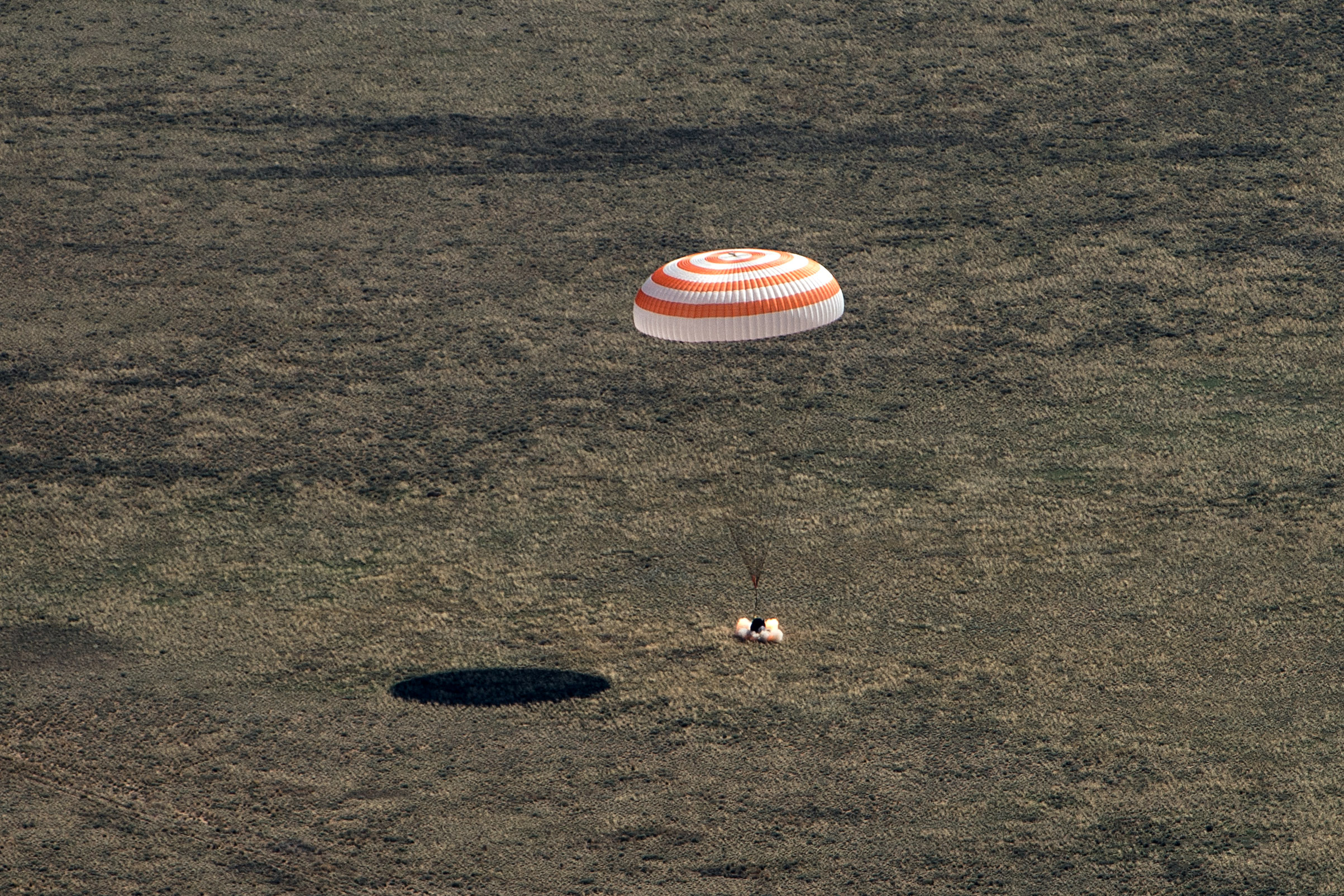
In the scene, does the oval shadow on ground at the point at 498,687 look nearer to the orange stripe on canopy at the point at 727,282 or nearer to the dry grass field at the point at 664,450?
the dry grass field at the point at 664,450

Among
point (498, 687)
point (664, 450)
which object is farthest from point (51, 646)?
point (664, 450)


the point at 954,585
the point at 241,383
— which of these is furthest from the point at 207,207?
the point at 954,585

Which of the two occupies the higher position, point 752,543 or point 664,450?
point 664,450

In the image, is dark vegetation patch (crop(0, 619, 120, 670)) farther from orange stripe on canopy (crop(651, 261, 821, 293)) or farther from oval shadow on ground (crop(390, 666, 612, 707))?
orange stripe on canopy (crop(651, 261, 821, 293))

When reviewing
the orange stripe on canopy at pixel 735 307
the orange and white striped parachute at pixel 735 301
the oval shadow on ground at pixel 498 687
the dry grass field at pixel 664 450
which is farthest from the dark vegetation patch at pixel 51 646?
the orange stripe on canopy at pixel 735 307

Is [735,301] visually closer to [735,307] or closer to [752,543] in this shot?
[735,307]

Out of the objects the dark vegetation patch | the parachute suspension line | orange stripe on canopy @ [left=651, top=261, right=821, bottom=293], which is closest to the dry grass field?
the dark vegetation patch
